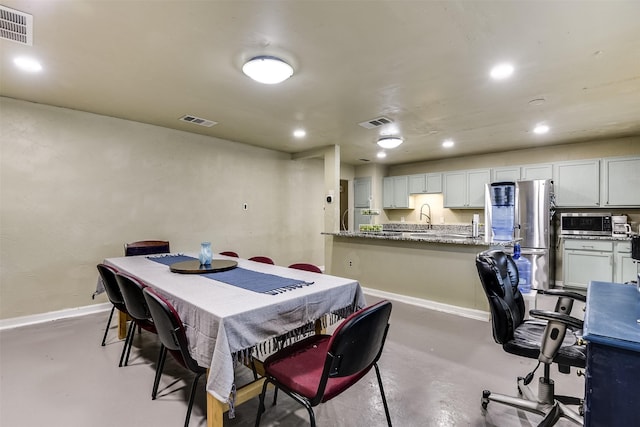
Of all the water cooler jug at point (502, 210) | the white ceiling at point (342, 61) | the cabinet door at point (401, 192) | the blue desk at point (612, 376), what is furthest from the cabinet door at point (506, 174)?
the blue desk at point (612, 376)

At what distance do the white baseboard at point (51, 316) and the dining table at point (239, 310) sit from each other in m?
1.94

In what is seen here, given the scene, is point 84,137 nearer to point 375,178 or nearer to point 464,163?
point 375,178

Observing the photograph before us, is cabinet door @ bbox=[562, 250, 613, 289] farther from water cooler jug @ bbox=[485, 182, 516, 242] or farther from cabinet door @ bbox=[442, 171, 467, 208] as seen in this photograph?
cabinet door @ bbox=[442, 171, 467, 208]

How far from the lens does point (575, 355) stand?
64.0 inches

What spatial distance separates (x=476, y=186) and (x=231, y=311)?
5968 mm

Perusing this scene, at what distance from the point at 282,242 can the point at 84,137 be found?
3.57 meters

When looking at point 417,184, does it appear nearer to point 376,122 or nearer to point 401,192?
point 401,192

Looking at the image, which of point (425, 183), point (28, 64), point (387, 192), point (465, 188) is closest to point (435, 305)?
point (465, 188)

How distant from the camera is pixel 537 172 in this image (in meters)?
5.38

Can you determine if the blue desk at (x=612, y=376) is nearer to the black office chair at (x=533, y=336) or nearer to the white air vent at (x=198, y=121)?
the black office chair at (x=533, y=336)

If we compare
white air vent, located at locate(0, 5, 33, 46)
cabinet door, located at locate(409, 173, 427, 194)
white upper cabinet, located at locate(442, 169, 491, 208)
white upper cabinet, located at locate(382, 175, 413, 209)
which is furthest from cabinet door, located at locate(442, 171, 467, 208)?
white air vent, located at locate(0, 5, 33, 46)

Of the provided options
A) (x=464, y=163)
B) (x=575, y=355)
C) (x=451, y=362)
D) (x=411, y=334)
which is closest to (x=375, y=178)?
(x=464, y=163)

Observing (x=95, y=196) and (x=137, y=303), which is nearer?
(x=137, y=303)

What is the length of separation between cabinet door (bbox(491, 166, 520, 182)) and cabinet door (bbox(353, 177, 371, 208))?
8.85ft
